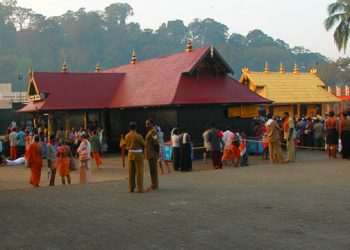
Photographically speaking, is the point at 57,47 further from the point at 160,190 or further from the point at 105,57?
the point at 160,190

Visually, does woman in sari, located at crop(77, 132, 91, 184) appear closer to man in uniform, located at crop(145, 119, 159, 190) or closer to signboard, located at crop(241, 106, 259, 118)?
man in uniform, located at crop(145, 119, 159, 190)

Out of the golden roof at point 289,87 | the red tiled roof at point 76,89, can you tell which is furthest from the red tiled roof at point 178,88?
the golden roof at point 289,87

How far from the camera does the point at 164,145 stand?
18.8 meters

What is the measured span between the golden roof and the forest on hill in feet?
169

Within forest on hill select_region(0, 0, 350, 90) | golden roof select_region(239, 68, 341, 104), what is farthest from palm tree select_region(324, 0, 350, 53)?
forest on hill select_region(0, 0, 350, 90)

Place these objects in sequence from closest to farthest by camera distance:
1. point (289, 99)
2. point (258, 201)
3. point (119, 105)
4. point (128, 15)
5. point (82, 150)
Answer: point (258, 201)
point (82, 150)
point (119, 105)
point (289, 99)
point (128, 15)

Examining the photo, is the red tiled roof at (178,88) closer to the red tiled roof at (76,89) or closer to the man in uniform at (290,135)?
the red tiled roof at (76,89)

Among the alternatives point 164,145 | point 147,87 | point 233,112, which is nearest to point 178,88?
point 147,87

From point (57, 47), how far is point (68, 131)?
78.6 meters

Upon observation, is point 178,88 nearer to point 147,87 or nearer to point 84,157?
point 147,87

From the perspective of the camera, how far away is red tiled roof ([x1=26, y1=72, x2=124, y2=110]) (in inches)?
979

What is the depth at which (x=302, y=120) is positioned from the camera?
25.3m

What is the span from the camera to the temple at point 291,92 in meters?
32.0

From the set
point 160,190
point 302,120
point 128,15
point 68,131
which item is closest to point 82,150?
point 160,190
